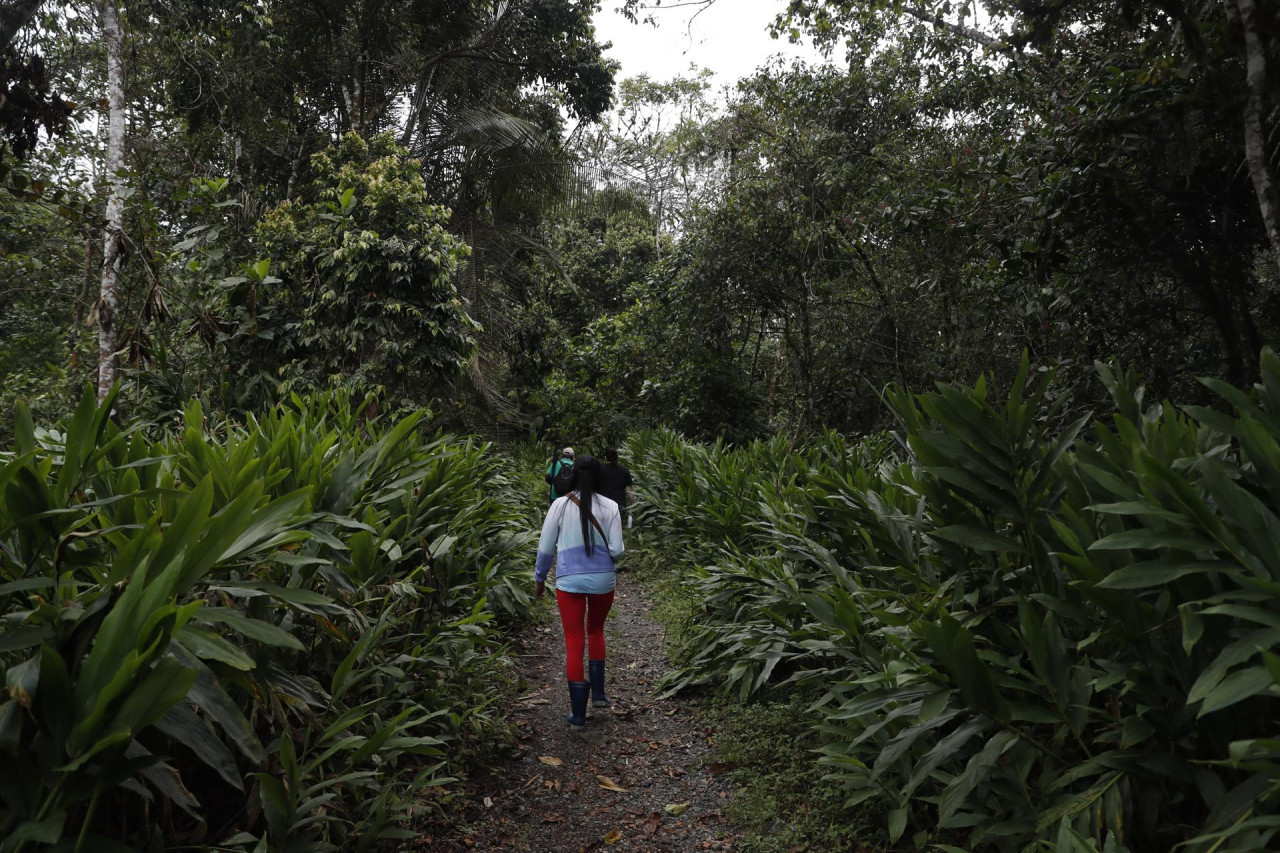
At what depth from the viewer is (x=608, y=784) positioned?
4.29 metres

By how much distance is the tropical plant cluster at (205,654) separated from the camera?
1762 millimetres

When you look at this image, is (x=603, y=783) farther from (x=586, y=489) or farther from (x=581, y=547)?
(x=586, y=489)

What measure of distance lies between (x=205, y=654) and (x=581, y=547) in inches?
114

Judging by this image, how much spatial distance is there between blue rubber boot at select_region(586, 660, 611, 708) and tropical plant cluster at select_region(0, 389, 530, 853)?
0.80 meters

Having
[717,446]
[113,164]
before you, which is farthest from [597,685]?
[113,164]

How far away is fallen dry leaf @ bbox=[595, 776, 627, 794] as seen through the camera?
4.24 meters

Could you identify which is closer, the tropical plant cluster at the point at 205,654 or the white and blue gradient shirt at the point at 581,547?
the tropical plant cluster at the point at 205,654

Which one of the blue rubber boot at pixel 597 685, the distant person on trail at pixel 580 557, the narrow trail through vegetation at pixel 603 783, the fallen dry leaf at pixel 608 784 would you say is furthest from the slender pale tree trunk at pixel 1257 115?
the blue rubber boot at pixel 597 685

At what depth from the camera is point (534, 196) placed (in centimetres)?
1320

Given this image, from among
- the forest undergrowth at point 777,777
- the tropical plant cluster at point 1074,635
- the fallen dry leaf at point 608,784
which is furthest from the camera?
the fallen dry leaf at point 608,784

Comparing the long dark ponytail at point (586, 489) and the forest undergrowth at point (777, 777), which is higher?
Answer: the long dark ponytail at point (586, 489)

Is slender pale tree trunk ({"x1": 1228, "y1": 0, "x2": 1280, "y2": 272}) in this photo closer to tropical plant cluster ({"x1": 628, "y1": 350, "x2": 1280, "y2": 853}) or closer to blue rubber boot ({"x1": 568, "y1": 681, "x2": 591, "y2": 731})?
tropical plant cluster ({"x1": 628, "y1": 350, "x2": 1280, "y2": 853})

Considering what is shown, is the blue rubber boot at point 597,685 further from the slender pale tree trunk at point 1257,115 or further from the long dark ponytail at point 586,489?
the slender pale tree trunk at point 1257,115

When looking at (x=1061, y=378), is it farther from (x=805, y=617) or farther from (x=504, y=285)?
(x=504, y=285)
